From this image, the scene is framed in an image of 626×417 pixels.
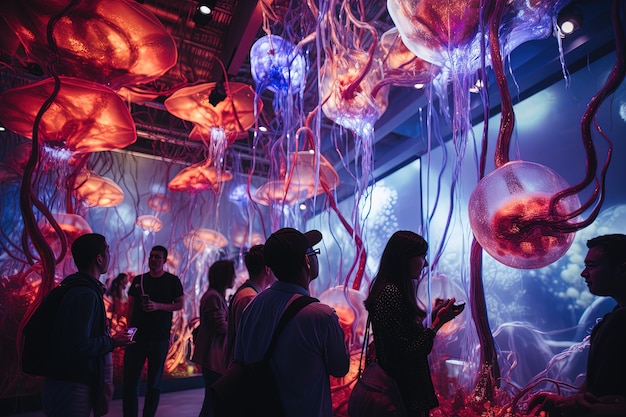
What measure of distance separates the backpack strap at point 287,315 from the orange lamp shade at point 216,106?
110 inches

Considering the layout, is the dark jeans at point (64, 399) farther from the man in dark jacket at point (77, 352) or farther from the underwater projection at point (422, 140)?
the underwater projection at point (422, 140)

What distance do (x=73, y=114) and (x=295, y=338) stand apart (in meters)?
2.68

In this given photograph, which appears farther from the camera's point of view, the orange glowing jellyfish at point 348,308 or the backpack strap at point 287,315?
the orange glowing jellyfish at point 348,308

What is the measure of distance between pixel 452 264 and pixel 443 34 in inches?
151

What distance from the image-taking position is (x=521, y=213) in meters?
1.73

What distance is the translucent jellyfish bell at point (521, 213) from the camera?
172 cm

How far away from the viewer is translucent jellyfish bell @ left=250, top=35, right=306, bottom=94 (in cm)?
353

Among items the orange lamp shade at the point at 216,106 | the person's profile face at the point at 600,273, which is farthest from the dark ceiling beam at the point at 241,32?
the person's profile face at the point at 600,273

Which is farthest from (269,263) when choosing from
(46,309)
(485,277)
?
(485,277)

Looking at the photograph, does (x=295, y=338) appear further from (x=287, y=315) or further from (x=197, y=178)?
(x=197, y=178)

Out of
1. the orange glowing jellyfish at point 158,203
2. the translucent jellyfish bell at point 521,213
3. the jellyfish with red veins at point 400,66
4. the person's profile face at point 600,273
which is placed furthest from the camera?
the orange glowing jellyfish at point 158,203

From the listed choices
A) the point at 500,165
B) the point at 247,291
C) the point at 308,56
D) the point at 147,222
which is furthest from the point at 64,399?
the point at 147,222

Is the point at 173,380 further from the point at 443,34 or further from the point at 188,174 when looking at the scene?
the point at 443,34

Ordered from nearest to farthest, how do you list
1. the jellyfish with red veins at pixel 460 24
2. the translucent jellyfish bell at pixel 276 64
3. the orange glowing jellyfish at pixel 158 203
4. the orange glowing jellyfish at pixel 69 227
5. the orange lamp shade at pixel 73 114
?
the jellyfish with red veins at pixel 460 24, the orange lamp shade at pixel 73 114, the orange glowing jellyfish at pixel 69 227, the translucent jellyfish bell at pixel 276 64, the orange glowing jellyfish at pixel 158 203
